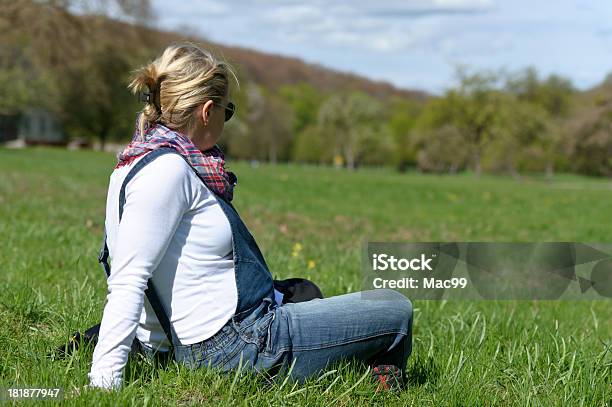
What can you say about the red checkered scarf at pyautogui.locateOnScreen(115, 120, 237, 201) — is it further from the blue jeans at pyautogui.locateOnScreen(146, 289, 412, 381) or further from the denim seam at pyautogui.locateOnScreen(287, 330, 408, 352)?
the denim seam at pyautogui.locateOnScreen(287, 330, 408, 352)

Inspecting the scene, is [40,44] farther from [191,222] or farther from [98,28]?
[191,222]

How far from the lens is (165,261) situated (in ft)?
8.43

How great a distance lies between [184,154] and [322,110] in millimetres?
79616

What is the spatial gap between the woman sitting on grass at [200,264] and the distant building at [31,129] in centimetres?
6448

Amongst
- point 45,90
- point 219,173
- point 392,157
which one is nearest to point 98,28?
point 45,90

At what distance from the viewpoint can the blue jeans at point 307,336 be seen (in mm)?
2602

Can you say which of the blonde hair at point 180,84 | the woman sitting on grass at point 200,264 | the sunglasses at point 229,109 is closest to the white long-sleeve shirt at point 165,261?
the woman sitting on grass at point 200,264

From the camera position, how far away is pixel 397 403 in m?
2.75

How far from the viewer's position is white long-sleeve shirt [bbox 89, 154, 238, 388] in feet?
7.85

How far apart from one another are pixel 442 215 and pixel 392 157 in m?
90.9

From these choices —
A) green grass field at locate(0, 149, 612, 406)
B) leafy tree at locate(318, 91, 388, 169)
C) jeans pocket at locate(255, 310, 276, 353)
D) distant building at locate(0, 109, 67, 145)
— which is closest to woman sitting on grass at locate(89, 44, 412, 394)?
jeans pocket at locate(255, 310, 276, 353)

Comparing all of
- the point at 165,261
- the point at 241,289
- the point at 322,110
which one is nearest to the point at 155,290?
the point at 165,261

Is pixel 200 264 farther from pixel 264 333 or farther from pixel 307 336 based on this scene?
pixel 307 336

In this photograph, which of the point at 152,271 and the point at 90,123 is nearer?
the point at 152,271
